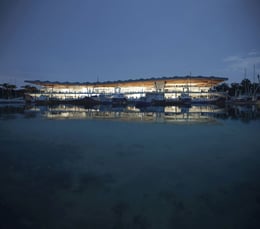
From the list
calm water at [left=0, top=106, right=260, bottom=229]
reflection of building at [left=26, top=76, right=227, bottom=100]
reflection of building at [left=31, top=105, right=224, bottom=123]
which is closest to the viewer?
calm water at [left=0, top=106, right=260, bottom=229]

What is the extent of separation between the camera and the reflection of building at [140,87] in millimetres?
50250

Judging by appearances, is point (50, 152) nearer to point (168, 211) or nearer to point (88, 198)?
point (88, 198)

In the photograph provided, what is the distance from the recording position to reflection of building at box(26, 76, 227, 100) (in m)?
50.2

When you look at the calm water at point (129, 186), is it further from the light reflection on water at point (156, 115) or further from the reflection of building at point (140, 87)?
the reflection of building at point (140, 87)

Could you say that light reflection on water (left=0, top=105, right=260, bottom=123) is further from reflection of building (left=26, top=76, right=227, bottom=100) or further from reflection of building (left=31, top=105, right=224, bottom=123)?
reflection of building (left=26, top=76, right=227, bottom=100)

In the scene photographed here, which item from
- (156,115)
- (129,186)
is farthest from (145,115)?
(129,186)

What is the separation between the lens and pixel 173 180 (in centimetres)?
389

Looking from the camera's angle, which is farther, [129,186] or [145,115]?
[145,115]

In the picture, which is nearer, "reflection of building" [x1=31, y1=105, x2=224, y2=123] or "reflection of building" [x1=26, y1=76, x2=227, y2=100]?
"reflection of building" [x1=31, y1=105, x2=224, y2=123]

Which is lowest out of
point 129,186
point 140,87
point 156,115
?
point 129,186

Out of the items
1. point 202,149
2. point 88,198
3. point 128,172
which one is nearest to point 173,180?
point 128,172

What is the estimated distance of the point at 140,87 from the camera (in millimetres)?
58375

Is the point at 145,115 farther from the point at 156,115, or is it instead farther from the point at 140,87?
the point at 140,87

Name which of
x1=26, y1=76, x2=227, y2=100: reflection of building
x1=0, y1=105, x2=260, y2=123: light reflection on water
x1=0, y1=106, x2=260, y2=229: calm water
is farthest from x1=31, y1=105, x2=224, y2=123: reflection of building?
x1=26, y1=76, x2=227, y2=100: reflection of building
